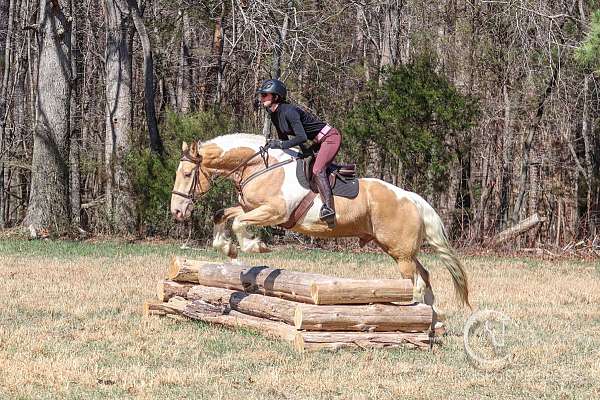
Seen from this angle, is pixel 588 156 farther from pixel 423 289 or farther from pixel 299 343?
pixel 299 343

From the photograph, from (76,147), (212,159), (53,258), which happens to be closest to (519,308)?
(212,159)

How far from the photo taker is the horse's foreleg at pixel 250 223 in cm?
1135

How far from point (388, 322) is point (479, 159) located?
1978 cm

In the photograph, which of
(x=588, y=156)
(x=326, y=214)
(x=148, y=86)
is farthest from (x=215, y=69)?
(x=326, y=214)

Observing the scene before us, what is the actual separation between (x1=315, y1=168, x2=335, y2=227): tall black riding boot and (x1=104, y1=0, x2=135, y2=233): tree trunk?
52.7 ft

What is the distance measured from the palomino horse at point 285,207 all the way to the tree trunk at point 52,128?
16697 mm

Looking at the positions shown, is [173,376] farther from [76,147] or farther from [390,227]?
[76,147]

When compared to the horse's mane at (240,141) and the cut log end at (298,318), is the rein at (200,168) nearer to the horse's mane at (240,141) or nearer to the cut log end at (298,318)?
the horse's mane at (240,141)

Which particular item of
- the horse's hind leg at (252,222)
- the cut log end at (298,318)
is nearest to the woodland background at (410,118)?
the horse's hind leg at (252,222)

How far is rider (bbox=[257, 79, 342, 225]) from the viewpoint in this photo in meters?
11.5

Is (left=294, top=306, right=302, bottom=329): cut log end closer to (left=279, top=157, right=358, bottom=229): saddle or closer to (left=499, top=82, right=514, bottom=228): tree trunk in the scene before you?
(left=279, top=157, right=358, bottom=229): saddle

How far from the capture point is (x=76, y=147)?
107 feet

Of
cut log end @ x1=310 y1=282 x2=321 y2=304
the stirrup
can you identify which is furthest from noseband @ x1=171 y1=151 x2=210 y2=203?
cut log end @ x1=310 y1=282 x2=321 y2=304

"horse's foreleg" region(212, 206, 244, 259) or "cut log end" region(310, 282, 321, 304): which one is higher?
"horse's foreleg" region(212, 206, 244, 259)
